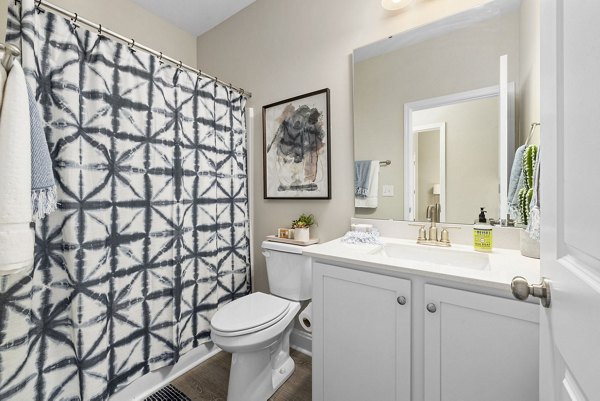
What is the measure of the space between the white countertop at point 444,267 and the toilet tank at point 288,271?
1.16 feet

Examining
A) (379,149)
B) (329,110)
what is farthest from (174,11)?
(379,149)

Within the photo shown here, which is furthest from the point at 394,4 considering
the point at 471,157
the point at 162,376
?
the point at 162,376

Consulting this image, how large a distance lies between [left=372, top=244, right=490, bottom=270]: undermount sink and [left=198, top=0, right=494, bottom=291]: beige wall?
38cm

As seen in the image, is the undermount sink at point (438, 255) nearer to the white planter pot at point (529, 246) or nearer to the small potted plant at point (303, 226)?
the white planter pot at point (529, 246)

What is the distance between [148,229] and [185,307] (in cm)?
56

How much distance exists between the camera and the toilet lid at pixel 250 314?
130 cm

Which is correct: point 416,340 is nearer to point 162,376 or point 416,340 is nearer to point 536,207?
point 536,207

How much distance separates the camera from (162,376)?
156cm

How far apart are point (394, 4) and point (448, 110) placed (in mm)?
655

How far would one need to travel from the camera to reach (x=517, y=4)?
1.17 meters

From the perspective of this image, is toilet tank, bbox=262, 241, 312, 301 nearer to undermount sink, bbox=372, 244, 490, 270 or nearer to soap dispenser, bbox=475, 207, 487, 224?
undermount sink, bbox=372, 244, 490, 270

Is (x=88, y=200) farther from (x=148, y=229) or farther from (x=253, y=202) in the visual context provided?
(x=253, y=202)

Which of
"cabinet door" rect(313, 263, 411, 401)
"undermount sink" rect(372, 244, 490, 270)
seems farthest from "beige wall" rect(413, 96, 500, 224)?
"cabinet door" rect(313, 263, 411, 401)

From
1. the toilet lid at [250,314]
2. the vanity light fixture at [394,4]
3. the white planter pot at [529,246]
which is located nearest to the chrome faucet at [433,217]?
the white planter pot at [529,246]
